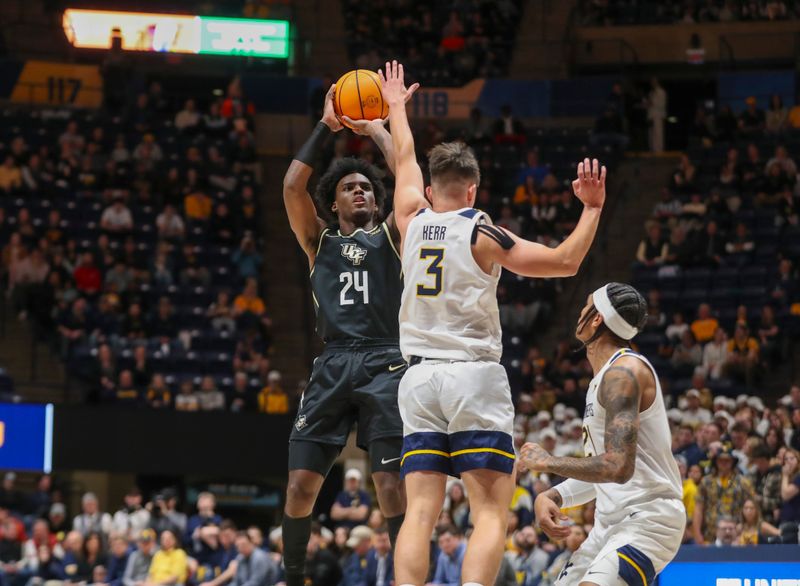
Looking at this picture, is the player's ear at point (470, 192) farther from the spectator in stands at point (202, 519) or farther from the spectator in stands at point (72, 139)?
the spectator in stands at point (72, 139)

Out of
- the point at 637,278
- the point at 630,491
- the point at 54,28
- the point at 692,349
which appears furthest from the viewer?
the point at 54,28

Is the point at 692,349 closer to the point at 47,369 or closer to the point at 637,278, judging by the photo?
the point at 637,278

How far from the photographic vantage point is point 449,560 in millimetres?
14758

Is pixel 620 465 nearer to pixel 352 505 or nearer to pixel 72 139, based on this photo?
pixel 352 505

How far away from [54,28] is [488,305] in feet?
82.3

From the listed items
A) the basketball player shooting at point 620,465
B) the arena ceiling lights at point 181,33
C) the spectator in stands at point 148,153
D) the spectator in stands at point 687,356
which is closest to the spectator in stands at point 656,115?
the arena ceiling lights at point 181,33

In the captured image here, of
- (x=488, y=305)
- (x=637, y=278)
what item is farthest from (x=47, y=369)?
(x=488, y=305)

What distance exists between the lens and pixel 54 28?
29.7 m

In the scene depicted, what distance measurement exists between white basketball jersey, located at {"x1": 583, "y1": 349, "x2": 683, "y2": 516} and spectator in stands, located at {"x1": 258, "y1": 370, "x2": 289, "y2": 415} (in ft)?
44.4

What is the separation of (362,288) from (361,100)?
1.11 metres

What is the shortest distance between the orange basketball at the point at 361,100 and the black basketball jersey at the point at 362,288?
684mm

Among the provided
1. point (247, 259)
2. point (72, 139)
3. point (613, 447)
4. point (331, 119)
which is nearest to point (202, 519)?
point (247, 259)

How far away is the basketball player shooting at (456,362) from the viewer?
6543 millimetres

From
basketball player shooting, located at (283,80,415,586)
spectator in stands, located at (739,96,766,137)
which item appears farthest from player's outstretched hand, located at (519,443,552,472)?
spectator in stands, located at (739,96,766,137)
